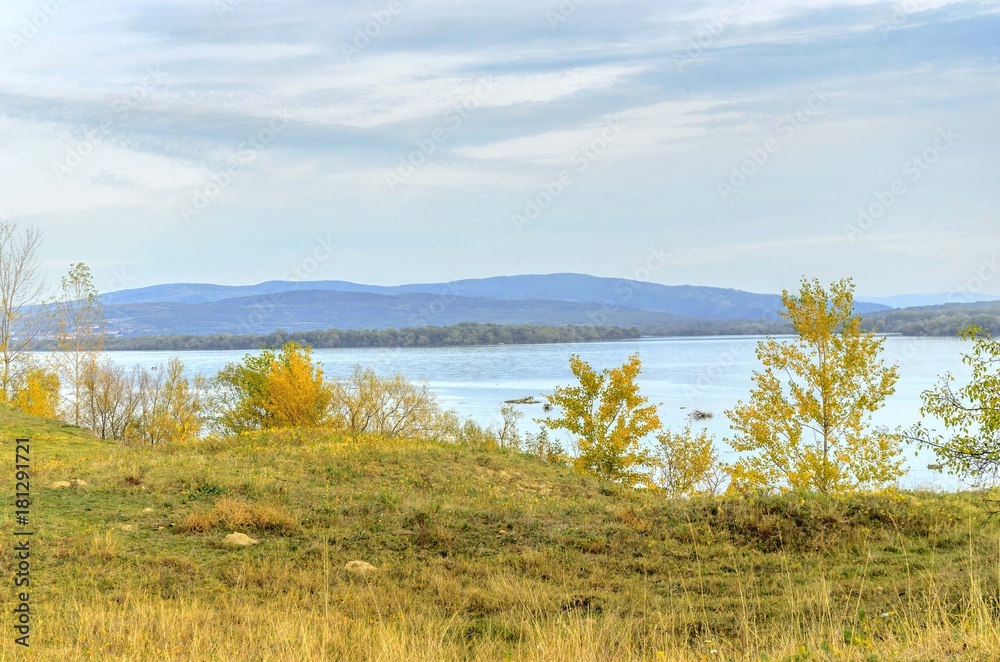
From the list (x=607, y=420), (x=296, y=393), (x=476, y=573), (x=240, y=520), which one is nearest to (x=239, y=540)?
(x=240, y=520)

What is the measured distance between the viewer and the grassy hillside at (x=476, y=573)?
579 centimetres

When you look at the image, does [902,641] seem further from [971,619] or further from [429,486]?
[429,486]

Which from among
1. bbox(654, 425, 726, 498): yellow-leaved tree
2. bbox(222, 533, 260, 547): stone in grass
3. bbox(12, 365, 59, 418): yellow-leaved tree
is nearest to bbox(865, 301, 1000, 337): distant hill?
bbox(654, 425, 726, 498): yellow-leaved tree

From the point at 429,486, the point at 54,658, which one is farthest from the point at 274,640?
the point at 429,486

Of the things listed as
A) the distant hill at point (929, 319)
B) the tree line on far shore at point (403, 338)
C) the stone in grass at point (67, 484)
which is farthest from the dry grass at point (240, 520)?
the tree line on far shore at point (403, 338)

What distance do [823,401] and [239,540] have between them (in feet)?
84.9

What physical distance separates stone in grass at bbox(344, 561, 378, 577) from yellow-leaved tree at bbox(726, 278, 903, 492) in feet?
73.2

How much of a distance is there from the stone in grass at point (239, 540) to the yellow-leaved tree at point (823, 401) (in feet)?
73.5

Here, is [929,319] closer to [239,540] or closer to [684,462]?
[684,462]

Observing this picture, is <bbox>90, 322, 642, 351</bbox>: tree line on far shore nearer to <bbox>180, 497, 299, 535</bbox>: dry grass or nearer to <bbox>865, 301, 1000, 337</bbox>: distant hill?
<bbox>865, 301, 1000, 337</bbox>: distant hill

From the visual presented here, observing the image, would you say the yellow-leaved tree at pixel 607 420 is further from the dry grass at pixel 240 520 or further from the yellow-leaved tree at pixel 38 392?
the yellow-leaved tree at pixel 38 392

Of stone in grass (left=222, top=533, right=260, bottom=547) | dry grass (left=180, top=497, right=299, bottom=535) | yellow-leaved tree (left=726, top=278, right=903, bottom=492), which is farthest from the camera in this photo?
yellow-leaved tree (left=726, top=278, right=903, bottom=492)

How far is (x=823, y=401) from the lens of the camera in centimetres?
3027

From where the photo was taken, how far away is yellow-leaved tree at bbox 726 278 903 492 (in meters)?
28.7
